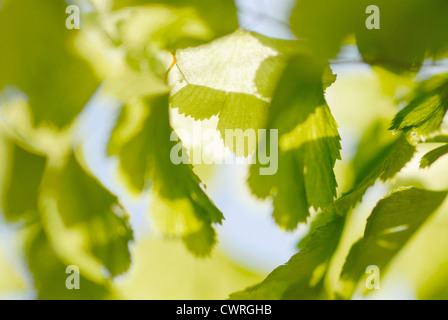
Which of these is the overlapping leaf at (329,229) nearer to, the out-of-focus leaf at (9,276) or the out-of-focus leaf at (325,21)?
the out-of-focus leaf at (325,21)

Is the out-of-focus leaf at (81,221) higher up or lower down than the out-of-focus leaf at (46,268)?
higher up

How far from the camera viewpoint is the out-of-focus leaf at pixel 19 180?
0.38 m

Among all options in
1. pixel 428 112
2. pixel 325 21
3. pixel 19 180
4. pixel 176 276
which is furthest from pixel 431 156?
pixel 19 180

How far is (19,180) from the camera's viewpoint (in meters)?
0.38

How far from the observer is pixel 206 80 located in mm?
340

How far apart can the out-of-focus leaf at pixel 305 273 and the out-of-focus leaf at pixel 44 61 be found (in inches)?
9.9

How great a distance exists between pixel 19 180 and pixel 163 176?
0.14 m

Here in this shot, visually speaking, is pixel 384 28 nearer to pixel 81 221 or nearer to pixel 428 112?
pixel 428 112

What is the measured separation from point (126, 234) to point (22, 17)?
0.73 ft

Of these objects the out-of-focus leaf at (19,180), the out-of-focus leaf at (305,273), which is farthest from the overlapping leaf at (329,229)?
the out-of-focus leaf at (19,180)

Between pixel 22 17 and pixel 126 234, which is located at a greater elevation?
pixel 22 17

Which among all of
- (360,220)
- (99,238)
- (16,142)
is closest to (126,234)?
(99,238)

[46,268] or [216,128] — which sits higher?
[216,128]

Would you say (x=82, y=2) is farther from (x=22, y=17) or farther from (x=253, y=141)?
(x=253, y=141)
